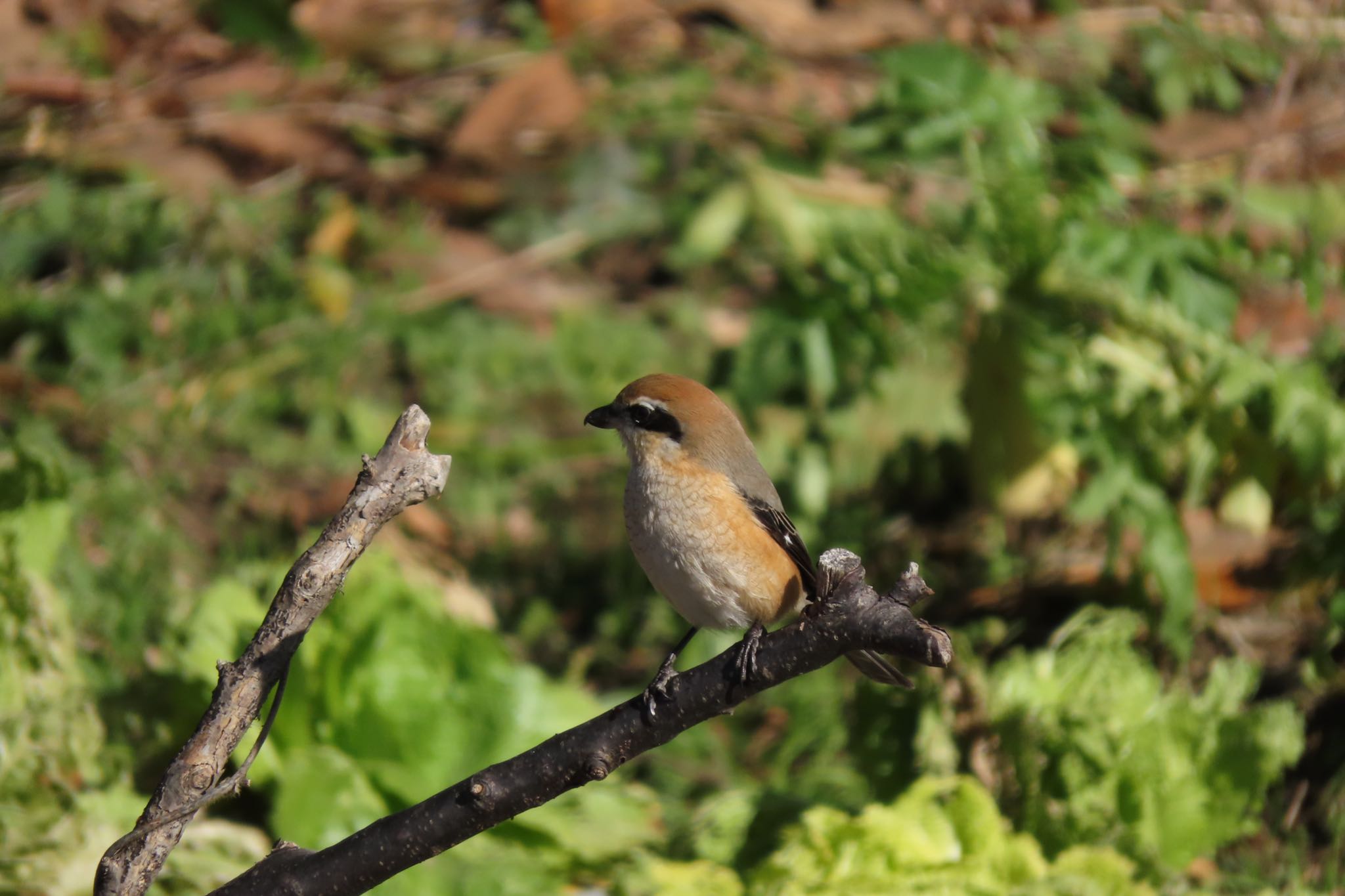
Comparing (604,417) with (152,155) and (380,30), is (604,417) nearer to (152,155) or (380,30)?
(152,155)

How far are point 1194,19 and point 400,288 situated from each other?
4.27 metres

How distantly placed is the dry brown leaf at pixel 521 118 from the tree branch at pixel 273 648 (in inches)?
171

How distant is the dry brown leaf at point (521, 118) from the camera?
6273mm

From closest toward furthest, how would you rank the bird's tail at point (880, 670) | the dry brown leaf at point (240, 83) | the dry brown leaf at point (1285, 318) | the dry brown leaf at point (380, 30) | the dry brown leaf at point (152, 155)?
the bird's tail at point (880, 670) → the dry brown leaf at point (1285, 318) → the dry brown leaf at point (152, 155) → the dry brown leaf at point (240, 83) → the dry brown leaf at point (380, 30)

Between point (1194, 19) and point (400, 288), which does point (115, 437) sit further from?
point (1194, 19)

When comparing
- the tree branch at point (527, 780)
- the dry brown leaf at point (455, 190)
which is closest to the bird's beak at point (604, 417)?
the tree branch at point (527, 780)

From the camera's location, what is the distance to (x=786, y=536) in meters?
2.97

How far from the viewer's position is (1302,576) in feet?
14.4

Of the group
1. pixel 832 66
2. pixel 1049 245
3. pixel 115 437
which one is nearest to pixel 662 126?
pixel 832 66

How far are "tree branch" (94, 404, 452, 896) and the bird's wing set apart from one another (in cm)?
92

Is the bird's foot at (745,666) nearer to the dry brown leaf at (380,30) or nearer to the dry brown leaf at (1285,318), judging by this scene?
the dry brown leaf at (1285,318)

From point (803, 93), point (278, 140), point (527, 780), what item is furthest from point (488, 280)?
point (527, 780)

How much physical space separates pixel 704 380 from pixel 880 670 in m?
2.45

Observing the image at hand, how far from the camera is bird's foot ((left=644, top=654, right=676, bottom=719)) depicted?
7.14 ft
